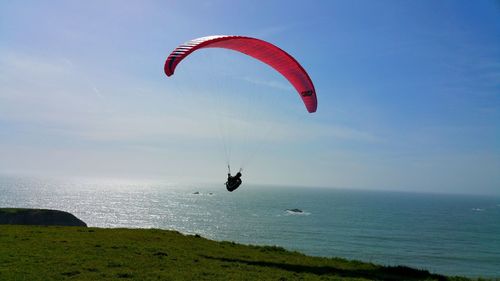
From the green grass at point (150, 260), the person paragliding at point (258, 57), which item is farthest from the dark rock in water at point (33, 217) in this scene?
the person paragliding at point (258, 57)

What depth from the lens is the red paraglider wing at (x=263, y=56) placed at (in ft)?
52.4

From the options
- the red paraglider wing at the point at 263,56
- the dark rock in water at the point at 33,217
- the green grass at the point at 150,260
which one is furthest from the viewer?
the dark rock in water at the point at 33,217

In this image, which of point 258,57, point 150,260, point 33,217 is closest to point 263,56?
point 258,57

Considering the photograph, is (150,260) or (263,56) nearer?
(150,260)

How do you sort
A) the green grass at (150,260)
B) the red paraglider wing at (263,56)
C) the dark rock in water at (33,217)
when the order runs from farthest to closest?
1. the dark rock in water at (33,217)
2. the red paraglider wing at (263,56)
3. the green grass at (150,260)

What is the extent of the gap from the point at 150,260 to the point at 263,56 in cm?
1114

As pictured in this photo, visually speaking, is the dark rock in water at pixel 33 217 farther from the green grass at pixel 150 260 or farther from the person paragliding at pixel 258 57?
the person paragliding at pixel 258 57

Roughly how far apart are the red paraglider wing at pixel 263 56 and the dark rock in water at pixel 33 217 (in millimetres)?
36863

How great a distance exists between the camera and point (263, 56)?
18906 millimetres

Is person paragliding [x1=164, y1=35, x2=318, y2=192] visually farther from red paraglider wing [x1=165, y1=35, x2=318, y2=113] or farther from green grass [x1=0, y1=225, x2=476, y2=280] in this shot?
green grass [x1=0, y1=225, x2=476, y2=280]

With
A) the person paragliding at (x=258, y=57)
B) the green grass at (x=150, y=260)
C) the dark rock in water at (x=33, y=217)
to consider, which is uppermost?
the person paragliding at (x=258, y=57)

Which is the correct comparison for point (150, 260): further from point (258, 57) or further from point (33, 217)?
point (33, 217)

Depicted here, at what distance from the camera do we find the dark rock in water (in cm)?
4181

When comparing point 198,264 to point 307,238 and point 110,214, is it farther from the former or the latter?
point 110,214
